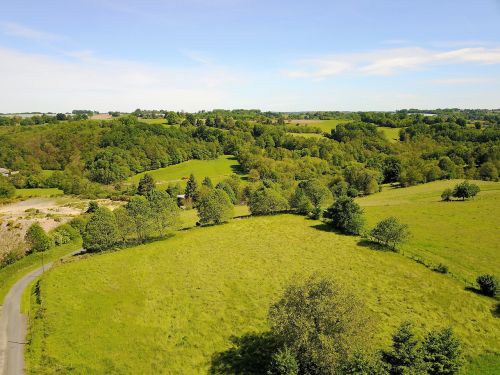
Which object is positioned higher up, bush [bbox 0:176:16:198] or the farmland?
bush [bbox 0:176:16:198]

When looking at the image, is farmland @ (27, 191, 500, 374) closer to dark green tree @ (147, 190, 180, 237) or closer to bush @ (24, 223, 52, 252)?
dark green tree @ (147, 190, 180, 237)

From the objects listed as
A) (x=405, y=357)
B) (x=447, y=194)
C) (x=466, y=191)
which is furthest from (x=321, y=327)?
(x=466, y=191)

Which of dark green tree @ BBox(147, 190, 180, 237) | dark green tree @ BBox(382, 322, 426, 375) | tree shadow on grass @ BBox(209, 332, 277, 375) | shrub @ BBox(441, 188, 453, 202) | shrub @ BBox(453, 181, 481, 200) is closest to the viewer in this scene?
dark green tree @ BBox(382, 322, 426, 375)

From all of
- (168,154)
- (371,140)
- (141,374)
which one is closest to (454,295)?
(141,374)

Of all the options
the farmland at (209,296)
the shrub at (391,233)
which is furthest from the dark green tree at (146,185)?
the shrub at (391,233)

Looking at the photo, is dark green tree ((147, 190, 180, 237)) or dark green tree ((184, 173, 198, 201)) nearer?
dark green tree ((147, 190, 180, 237))

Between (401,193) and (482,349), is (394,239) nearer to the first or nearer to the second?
(482,349)

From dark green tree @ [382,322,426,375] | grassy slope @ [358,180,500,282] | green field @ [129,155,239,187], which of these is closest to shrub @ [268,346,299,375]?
dark green tree @ [382,322,426,375]
